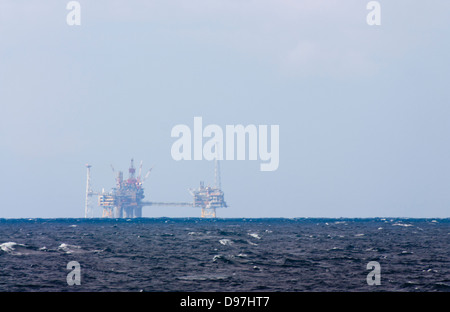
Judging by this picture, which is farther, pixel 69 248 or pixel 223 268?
pixel 69 248

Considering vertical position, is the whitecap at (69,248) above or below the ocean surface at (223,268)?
above

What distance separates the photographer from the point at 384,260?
57.3 m

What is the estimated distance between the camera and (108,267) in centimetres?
5062

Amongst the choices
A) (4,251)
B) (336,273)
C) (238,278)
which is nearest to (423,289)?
(336,273)

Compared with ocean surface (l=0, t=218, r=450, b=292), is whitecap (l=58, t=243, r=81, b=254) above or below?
above

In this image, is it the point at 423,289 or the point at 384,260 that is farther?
the point at 384,260

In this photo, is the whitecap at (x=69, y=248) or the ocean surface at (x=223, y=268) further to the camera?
the whitecap at (x=69, y=248)

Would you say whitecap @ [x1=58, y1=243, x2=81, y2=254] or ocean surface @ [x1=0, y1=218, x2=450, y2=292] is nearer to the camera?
ocean surface @ [x1=0, y1=218, x2=450, y2=292]

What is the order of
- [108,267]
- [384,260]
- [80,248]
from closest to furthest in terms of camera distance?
[108,267] → [384,260] → [80,248]
